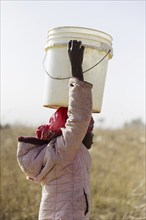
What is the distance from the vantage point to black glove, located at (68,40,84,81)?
2.42 metres

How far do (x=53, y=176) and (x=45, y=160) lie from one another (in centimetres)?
10

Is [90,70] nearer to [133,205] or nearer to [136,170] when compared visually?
[133,205]

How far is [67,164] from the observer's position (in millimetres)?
2441

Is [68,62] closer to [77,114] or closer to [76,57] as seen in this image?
[76,57]

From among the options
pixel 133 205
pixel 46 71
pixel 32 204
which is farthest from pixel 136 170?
pixel 46 71

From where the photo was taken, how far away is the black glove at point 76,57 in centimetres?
242

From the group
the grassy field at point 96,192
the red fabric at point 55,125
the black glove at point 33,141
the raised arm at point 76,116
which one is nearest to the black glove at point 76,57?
the raised arm at point 76,116

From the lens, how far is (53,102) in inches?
102

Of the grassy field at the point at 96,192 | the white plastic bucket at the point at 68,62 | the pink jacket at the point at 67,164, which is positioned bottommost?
the grassy field at the point at 96,192

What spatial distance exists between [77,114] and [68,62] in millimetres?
348

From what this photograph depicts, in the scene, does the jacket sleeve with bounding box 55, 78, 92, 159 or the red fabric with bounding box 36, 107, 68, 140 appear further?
the red fabric with bounding box 36, 107, 68, 140

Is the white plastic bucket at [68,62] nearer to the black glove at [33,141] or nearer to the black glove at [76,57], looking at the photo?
the black glove at [76,57]

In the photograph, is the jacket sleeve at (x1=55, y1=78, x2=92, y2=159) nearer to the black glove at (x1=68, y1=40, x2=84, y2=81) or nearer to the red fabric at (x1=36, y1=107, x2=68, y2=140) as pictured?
the black glove at (x1=68, y1=40, x2=84, y2=81)

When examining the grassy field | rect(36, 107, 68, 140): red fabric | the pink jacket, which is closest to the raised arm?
the pink jacket
